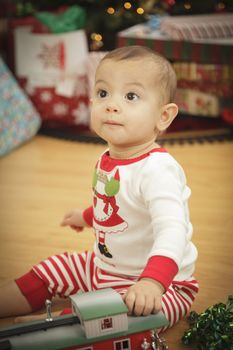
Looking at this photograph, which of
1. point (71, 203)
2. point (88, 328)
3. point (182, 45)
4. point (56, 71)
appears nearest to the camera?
point (88, 328)

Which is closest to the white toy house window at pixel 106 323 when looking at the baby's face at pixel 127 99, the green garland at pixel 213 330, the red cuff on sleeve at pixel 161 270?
the red cuff on sleeve at pixel 161 270

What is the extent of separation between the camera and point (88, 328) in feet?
3.23

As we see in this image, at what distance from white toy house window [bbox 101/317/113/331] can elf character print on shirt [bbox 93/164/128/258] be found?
272 millimetres

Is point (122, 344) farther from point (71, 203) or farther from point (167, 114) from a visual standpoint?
point (71, 203)

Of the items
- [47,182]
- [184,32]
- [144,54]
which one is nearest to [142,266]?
[144,54]

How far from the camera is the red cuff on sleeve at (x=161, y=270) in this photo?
3.48 feet

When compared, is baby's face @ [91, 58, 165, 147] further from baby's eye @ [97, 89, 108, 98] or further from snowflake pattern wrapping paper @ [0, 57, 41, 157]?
snowflake pattern wrapping paper @ [0, 57, 41, 157]

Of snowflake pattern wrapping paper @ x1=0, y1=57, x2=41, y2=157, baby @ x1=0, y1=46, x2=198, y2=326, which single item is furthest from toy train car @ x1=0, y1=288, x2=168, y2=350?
snowflake pattern wrapping paper @ x1=0, y1=57, x2=41, y2=157

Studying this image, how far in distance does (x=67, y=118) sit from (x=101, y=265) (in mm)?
1681

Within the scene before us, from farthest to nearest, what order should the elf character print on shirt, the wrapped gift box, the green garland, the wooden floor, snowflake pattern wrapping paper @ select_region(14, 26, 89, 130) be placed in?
snowflake pattern wrapping paper @ select_region(14, 26, 89, 130) → the wrapped gift box → the wooden floor → the elf character print on shirt → the green garland

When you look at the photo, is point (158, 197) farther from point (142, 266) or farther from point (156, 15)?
point (156, 15)

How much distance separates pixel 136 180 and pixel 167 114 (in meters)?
0.14

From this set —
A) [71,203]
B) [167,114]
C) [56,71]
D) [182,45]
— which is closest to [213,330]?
[167,114]

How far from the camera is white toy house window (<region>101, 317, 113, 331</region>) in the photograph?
38.8 inches
